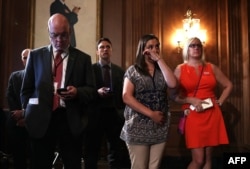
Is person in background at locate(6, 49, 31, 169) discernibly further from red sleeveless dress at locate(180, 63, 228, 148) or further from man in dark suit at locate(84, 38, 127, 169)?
red sleeveless dress at locate(180, 63, 228, 148)

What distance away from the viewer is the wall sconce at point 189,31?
4.44 meters

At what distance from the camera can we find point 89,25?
4.75 m

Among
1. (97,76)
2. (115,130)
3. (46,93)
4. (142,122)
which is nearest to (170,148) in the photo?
(115,130)

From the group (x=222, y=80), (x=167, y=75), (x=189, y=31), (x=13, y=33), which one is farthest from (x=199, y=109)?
(x=13, y=33)

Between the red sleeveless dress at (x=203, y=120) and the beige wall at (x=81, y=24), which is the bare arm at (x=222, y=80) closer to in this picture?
the red sleeveless dress at (x=203, y=120)

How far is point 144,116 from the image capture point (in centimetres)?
203

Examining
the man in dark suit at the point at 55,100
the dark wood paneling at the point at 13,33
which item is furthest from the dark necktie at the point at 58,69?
the dark wood paneling at the point at 13,33

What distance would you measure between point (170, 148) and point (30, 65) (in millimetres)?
3070

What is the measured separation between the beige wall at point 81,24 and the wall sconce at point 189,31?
1350 mm

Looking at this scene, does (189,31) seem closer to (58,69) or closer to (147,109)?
(147,109)

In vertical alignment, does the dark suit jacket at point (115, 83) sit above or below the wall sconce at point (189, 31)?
below

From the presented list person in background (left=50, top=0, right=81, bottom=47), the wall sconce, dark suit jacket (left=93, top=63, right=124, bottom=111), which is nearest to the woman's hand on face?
dark suit jacket (left=93, top=63, right=124, bottom=111)

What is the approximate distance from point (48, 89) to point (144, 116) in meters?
0.67

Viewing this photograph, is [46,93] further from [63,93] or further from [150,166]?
[150,166]
